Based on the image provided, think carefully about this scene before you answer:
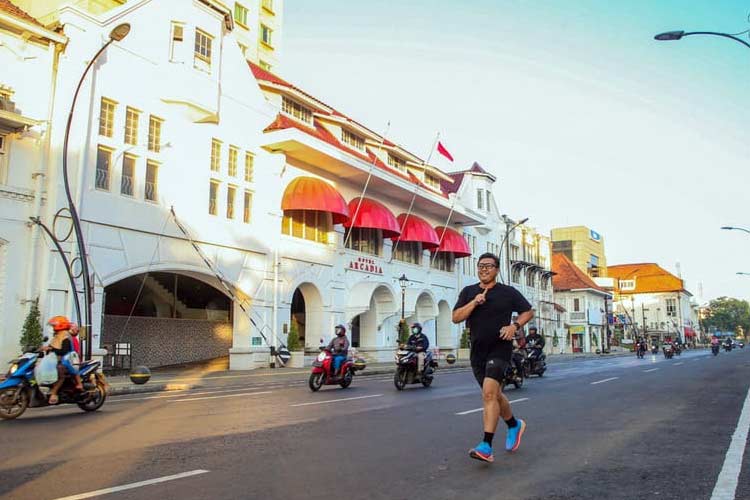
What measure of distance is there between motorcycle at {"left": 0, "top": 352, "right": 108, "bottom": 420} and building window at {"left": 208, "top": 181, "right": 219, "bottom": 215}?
1427 cm

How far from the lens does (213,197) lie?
977 inches

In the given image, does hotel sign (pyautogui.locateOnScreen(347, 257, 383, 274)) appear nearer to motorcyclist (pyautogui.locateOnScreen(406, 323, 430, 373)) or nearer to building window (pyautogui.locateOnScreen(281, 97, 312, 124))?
building window (pyautogui.locateOnScreen(281, 97, 312, 124))

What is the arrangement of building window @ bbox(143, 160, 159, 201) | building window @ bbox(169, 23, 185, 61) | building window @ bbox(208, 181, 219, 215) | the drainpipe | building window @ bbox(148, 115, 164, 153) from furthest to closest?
building window @ bbox(208, 181, 219, 215)
building window @ bbox(169, 23, 185, 61)
building window @ bbox(148, 115, 164, 153)
building window @ bbox(143, 160, 159, 201)
the drainpipe

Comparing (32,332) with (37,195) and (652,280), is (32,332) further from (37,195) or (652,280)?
(652,280)

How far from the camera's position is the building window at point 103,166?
20422 mm

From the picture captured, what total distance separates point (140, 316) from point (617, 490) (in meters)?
24.6

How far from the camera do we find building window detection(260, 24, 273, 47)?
4269 cm

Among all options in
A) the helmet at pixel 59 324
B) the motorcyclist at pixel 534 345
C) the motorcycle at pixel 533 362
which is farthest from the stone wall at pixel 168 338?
the motorcyclist at pixel 534 345

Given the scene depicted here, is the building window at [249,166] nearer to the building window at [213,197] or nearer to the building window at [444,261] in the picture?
the building window at [213,197]

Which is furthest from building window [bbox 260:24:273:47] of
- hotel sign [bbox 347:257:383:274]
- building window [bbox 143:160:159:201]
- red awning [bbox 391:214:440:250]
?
building window [bbox 143:160:159:201]

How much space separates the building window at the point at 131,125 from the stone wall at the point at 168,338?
23.2ft

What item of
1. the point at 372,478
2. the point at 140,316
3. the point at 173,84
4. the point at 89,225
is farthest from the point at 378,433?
the point at 140,316

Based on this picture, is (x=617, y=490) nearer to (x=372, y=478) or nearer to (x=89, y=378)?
(x=372, y=478)

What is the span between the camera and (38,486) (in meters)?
5.01
